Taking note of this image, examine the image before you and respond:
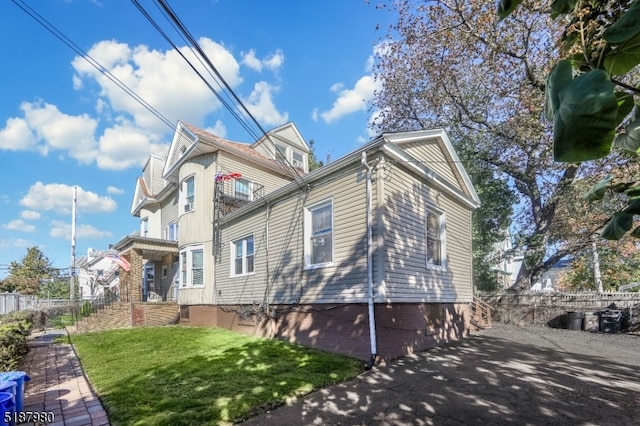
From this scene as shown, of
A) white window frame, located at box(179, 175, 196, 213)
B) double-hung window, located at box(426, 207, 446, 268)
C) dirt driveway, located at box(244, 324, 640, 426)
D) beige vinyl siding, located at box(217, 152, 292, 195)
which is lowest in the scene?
dirt driveway, located at box(244, 324, 640, 426)

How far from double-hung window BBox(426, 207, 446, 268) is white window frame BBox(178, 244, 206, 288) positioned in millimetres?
9010

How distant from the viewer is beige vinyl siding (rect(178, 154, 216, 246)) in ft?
48.9

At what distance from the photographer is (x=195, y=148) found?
15.3 meters

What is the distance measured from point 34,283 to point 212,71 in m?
38.9

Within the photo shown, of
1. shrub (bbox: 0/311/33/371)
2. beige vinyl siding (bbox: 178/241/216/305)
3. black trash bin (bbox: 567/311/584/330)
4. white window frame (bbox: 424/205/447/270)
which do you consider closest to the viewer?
shrub (bbox: 0/311/33/371)

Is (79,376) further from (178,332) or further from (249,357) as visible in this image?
(178,332)

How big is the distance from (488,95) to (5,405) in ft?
60.3

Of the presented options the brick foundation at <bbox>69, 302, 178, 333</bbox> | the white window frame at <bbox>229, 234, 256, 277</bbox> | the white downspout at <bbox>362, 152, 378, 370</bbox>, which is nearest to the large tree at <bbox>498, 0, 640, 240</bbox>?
the white downspout at <bbox>362, 152, 378, 370</bbox>

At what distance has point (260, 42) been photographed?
10188mm

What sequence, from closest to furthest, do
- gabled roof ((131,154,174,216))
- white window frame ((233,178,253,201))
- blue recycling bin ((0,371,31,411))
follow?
blue recycling bin ((0,371,31,411)) < white window frame ((233,178,253,201)) < gabled roof ((131,154,174,216))

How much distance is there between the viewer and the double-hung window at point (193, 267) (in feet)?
48.7

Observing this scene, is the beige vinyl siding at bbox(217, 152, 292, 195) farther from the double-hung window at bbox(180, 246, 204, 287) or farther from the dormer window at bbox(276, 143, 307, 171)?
the double-hung window at bbox(180, 246, 204, 287)

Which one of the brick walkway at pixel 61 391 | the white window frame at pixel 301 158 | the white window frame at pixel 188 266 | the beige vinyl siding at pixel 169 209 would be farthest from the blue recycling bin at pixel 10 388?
the white window frame at pixel 301 158

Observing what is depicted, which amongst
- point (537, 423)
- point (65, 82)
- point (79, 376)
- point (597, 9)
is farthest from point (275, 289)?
point (597, 9)
